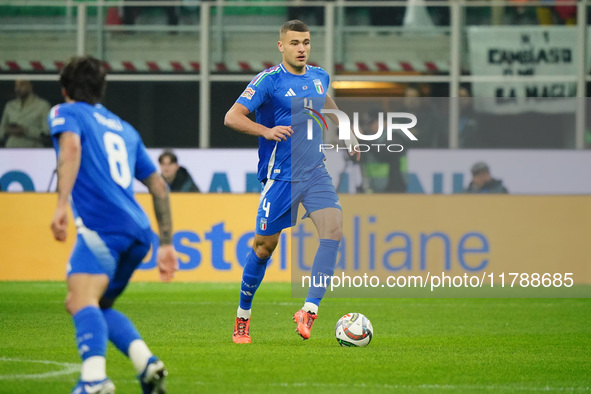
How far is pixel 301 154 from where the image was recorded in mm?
7852

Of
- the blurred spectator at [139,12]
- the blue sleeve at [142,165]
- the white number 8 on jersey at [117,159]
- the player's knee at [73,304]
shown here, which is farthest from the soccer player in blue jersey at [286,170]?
the blurred spectator at [139,12]

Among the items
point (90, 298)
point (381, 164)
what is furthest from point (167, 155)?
point (90, 298)

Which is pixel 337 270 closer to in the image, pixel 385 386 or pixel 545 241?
pixel 545 241

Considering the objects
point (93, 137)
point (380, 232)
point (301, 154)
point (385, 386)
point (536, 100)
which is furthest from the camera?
point (536, 100)

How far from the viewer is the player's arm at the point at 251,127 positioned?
24.9ft

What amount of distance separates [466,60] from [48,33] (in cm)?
576

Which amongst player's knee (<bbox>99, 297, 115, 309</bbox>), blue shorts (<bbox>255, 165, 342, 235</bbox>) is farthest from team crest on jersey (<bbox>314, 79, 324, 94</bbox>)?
player's knee (<bbox>99, 297, 115, 309</bbox>)

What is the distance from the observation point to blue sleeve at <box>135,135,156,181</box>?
17.7ft

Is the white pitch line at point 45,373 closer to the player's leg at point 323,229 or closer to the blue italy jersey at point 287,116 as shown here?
the player's leg at point 323,229

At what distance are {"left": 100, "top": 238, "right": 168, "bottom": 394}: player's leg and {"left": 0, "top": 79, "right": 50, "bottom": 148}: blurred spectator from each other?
32.4ft

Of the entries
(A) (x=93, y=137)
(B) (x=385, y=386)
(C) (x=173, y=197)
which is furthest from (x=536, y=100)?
(A) (x=93, y=137)

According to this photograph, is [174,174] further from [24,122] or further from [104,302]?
[104,302]

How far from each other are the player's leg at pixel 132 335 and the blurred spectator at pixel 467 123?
9.85 metres

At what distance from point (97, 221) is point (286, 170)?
2.88m
